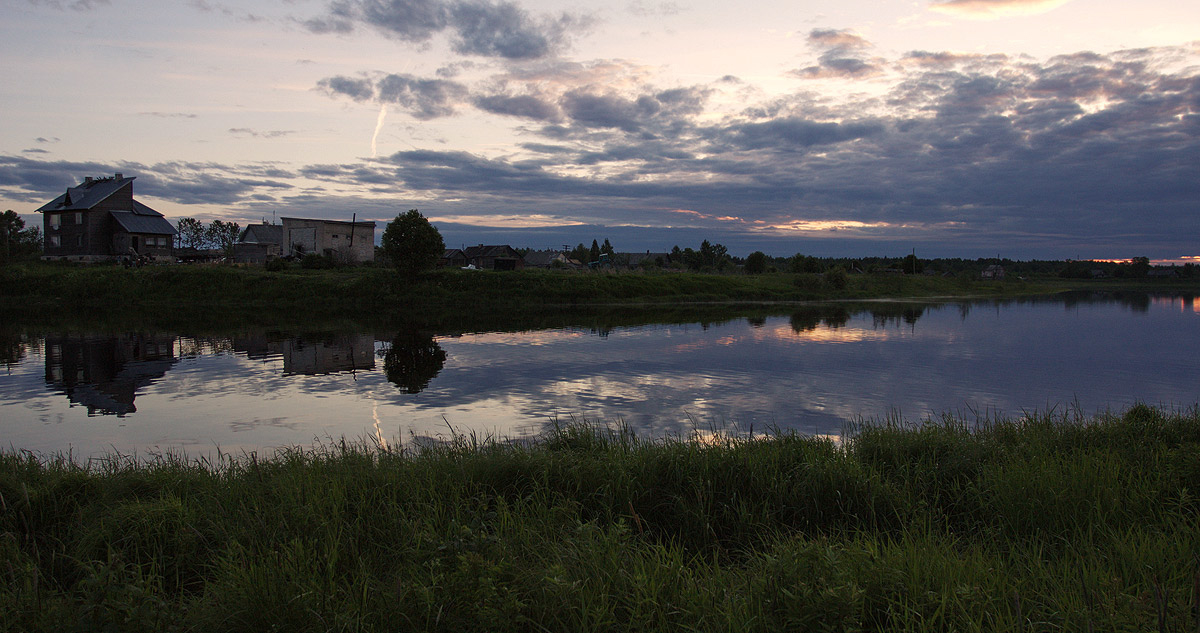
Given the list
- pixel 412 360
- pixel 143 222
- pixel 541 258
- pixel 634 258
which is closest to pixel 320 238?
pixel 143 222

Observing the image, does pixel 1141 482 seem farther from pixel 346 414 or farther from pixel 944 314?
pixel 944 314

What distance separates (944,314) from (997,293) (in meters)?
55.0

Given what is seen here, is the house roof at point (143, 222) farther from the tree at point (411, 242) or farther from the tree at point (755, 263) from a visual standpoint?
the tree at point (755, 263)

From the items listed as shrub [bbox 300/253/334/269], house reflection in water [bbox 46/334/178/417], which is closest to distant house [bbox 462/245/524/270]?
shrub [bbox 300/253/334/269]

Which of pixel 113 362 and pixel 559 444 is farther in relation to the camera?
pixel 113 362

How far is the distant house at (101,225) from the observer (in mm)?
57844

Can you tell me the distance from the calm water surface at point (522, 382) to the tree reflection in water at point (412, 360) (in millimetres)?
103

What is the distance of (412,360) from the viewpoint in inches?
980

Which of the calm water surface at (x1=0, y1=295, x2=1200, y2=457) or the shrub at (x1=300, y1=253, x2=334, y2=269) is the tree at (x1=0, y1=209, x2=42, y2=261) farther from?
the calm water surface at (x1=0, y1=295, x2=1200, y2=457)

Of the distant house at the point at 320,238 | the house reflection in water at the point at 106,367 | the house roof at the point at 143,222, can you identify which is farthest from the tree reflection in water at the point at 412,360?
the house roof at the point at 143,222

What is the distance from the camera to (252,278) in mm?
52406

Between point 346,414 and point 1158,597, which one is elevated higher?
point 1158,597

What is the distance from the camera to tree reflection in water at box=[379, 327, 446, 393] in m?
20.3

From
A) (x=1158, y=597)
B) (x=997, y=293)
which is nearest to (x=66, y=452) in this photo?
(x=1158, y=597)
